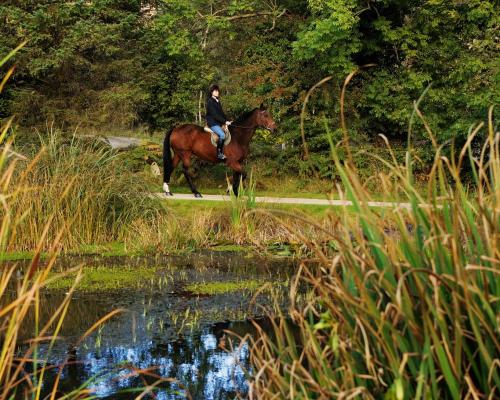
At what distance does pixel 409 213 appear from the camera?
319cm

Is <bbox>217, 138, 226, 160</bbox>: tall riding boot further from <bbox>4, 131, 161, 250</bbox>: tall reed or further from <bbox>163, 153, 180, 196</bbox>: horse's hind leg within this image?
<bbox>4, 131, 161, 250</bbox>: tall reed

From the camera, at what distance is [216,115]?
15742 millimetres

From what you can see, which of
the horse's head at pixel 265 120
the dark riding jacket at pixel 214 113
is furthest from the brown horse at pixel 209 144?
the dark riding jacket at pixel 214 113

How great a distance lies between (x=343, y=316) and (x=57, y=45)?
17278 millimetres

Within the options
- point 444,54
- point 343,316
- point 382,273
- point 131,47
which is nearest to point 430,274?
point 382,273

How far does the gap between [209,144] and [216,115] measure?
121 cm

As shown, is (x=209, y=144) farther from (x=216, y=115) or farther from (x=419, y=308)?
(x=419, y=308)

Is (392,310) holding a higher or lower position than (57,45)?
lower

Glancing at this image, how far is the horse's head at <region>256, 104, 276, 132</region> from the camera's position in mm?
15517

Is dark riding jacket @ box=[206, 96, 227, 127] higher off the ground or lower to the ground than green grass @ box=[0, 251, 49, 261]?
higher

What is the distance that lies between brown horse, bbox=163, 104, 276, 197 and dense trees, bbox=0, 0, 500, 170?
5.58 ft

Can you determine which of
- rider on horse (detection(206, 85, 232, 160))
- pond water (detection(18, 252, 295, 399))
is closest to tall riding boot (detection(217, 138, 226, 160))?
rider on horse (detection(206, 85, 232, 160))

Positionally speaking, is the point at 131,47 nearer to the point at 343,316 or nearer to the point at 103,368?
the point at 103,368

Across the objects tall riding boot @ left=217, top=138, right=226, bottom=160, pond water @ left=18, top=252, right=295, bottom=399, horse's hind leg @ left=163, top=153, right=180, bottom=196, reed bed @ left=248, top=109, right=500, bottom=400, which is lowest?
pond water @ left=18, top=252, right=295, bottom=399
